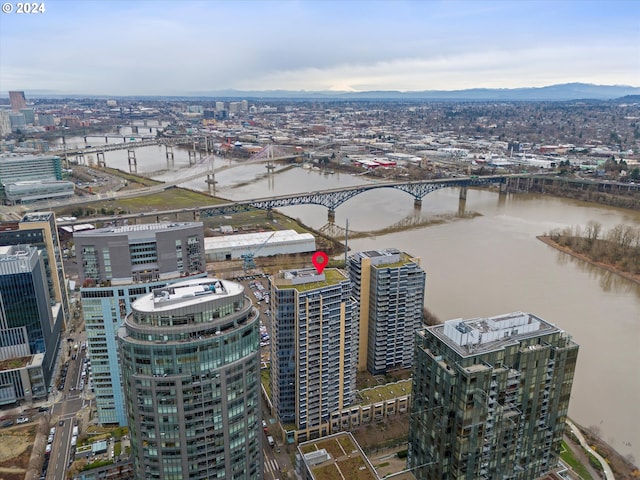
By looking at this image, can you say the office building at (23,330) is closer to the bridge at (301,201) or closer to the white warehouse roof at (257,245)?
the white warehouse roof at (257,245)

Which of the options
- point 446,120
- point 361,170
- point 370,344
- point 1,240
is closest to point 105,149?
point 361,170

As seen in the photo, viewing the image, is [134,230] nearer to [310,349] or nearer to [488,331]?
[310,349]

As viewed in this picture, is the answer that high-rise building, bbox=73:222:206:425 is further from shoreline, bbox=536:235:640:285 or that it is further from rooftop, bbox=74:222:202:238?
shoreline, bbox=536:235:640:285

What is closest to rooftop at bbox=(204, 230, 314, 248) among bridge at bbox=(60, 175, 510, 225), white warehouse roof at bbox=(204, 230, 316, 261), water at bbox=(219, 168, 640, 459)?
white warehouse roof at bbox=(204, 230, 316, 261)

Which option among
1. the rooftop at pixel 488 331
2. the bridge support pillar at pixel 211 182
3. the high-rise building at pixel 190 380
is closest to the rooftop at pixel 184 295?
the high-rise building at pixel 190 380

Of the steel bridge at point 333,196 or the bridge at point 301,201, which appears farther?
the steel bridge at point 333,196

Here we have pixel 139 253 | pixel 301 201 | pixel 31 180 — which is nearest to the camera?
pixel 139 253

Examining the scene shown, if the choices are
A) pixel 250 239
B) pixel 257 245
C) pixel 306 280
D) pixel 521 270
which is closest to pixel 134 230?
pixel 306 280
